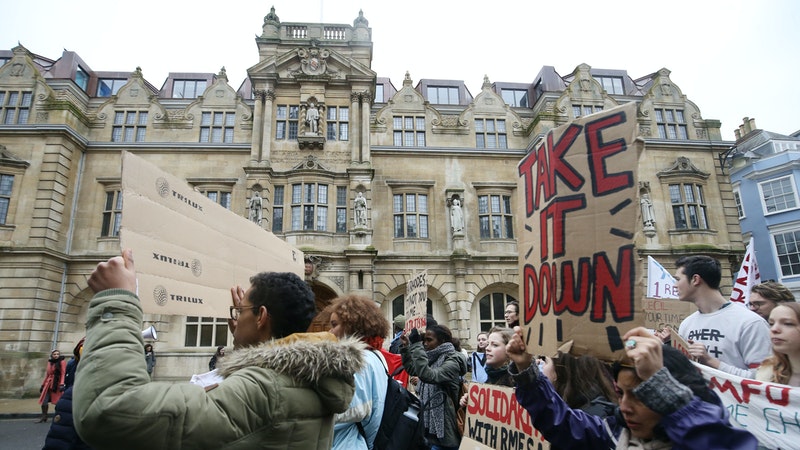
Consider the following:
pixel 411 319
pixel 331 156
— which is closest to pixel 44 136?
pixel 331 156

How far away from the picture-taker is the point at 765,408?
8.86 feet

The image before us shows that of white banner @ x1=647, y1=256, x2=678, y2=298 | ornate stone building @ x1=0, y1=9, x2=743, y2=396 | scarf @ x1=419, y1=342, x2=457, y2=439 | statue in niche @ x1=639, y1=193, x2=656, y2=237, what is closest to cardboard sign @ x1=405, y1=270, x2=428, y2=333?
scarf @ x1=419, y1=342, x2=457, y2=439

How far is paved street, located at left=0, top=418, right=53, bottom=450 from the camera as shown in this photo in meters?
8.60

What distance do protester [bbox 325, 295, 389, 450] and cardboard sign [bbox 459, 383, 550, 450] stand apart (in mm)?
1230

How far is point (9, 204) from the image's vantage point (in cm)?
1641

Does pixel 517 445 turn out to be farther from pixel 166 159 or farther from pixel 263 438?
pixel 166 159

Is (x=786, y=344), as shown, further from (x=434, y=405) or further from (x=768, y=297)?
(x=434, y=405)

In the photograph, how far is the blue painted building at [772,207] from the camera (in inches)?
995

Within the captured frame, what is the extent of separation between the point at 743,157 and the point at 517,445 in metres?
34.3

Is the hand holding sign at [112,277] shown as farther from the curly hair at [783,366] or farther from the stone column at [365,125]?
the stone column at [365,125]

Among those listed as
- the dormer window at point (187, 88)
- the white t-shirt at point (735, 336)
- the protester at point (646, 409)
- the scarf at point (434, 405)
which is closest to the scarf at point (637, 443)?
the protester at point (646, 409)

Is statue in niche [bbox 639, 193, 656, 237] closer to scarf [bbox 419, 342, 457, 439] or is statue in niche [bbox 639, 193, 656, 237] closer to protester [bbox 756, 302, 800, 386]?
scarf [bbox 419, 342, 457, 439]

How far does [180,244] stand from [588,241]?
2554mm

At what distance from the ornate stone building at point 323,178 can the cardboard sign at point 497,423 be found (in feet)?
38.6
